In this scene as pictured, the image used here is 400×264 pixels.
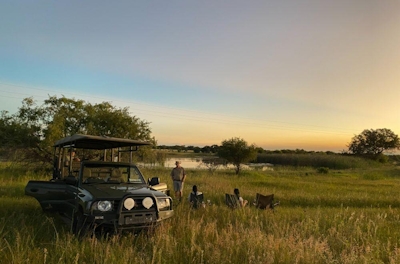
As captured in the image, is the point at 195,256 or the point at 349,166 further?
the point at 349,166

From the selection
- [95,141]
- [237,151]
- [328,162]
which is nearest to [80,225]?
[95,141]

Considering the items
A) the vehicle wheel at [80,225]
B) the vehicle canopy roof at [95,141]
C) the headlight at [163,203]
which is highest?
the vehicle canopy roof at [95,141]

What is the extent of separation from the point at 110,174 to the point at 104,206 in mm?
1877

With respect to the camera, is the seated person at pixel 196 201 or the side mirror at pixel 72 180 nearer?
the side mirror at pixel 72 180

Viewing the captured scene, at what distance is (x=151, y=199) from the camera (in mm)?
6215

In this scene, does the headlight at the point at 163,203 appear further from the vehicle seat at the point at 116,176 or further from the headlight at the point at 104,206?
the vehicle seat at the point at 116,176

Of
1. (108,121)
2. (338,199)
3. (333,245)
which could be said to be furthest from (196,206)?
(108,121)

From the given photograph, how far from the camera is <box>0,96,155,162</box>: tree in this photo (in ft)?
60.8

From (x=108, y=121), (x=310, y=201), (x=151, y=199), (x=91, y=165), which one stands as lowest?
(x=310, y=201)

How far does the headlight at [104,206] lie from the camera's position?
231 inches

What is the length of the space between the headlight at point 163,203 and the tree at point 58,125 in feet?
45.1

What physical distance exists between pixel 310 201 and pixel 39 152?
1566 centimetres

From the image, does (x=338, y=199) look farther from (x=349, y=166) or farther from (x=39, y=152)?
(x=349, y=166)

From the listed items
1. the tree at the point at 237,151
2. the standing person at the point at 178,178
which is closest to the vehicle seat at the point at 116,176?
the standing person at the point at 178,178
